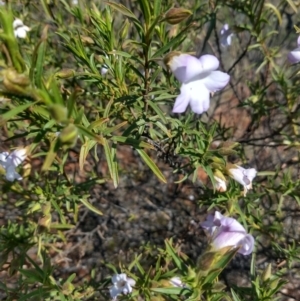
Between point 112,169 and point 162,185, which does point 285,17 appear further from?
point 112,169

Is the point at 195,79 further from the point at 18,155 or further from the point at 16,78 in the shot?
the point at 18,155

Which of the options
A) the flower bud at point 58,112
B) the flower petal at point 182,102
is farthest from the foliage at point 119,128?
the flower petal at point 182,102

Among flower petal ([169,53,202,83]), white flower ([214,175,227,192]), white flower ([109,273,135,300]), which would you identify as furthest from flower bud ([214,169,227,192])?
white flower ([109,273,135,300])

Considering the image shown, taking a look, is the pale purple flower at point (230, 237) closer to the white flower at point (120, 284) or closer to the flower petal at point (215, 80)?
the flower petal at point (215, 80)

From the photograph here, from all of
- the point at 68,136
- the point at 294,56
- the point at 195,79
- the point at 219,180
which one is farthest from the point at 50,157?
the point at 294,56

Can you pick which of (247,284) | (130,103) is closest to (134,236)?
(247,284)

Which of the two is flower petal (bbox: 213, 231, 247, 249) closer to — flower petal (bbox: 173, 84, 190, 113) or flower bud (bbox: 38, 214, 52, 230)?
flower petal (bbox: 173, 84, 190, 113)
